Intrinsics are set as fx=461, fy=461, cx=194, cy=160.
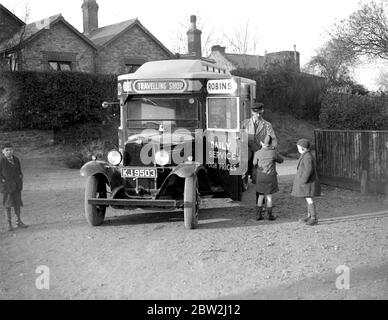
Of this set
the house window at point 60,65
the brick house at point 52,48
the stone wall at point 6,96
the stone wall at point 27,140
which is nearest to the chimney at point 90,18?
the brick house at point 52,48

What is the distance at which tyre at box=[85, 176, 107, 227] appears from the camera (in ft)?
24.0

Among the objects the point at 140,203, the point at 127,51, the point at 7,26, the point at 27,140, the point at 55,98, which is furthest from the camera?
the point at 127,51

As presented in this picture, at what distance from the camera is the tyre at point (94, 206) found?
7.32 metres

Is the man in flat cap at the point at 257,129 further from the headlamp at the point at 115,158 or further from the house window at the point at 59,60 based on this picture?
the house window at the point at 59,60

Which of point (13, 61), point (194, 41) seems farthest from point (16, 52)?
point (194, 41)

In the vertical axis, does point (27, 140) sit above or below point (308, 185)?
above

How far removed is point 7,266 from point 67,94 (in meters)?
14.2

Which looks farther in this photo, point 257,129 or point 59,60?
point 59,60

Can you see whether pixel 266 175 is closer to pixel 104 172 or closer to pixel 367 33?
pixel 104 172

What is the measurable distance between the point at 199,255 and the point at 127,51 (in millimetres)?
22033

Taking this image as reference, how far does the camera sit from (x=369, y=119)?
14750mm

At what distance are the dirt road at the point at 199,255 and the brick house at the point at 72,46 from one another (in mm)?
13430

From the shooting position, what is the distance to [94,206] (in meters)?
7.38

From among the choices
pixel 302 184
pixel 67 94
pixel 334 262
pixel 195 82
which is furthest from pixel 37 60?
pixel 334 262
